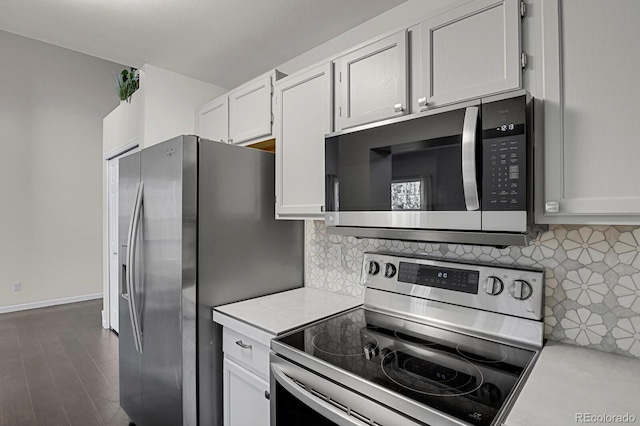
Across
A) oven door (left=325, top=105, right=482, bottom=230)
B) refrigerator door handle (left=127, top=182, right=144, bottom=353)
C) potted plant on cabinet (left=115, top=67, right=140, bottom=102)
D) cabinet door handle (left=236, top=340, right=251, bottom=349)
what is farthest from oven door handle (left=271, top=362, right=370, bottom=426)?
potted plant on cabinet (left=115, top=67, right=140, bottom=102)

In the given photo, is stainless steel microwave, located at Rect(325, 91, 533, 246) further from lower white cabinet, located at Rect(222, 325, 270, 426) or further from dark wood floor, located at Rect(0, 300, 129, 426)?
dark wood floor, located at Rect(0, 300, 129, 426)

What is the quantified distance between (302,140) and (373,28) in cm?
89

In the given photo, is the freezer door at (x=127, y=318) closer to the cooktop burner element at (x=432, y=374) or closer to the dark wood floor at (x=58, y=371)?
the dark wood floor at (x=58, y=371)

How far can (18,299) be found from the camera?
471cm

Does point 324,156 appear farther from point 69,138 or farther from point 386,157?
point 69,138

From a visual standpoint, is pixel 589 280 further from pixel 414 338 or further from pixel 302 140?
pixel 302 140

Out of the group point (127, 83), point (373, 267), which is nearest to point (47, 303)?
point (127, 83)

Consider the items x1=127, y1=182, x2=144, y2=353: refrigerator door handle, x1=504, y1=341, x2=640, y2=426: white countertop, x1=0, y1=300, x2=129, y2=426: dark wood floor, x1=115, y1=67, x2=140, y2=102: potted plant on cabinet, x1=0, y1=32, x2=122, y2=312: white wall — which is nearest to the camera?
x1=504, y1=341, x2=640, y2=426: white countertop

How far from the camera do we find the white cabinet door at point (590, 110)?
98 centimetres

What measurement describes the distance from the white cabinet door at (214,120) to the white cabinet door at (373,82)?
106 cm

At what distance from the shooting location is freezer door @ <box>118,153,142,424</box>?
2.09 meters

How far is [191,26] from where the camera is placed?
219 cm

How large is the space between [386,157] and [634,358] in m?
1.12

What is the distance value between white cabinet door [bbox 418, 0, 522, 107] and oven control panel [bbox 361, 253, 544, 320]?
2.36 ft
